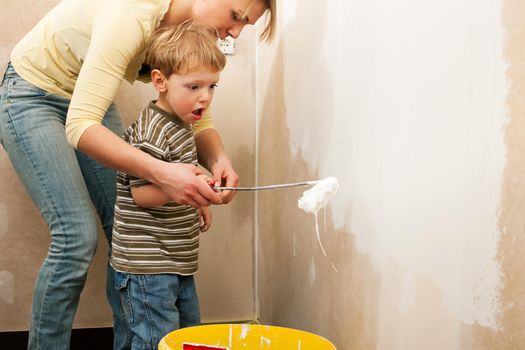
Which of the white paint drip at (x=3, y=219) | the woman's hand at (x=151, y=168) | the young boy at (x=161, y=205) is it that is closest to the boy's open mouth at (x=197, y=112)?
the young boy at (x=161, y=205)

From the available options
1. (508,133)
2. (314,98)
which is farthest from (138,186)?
(508,133)

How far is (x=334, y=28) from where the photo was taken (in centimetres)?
131

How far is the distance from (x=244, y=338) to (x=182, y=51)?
64 cm

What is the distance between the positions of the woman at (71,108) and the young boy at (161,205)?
0.21ft

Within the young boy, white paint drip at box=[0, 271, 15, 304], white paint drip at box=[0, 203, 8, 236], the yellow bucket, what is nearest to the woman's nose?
the young boy

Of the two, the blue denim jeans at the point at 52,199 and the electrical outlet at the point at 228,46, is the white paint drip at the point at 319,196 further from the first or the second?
the electrical outlet at the point at 228,46

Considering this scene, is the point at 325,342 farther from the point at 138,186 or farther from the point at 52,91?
the point at 52,91

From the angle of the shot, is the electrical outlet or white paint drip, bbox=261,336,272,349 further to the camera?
the electrical outlet

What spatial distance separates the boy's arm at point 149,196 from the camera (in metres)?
1.28

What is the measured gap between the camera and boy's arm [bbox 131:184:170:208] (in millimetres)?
1282

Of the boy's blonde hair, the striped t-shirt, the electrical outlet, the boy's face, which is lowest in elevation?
the striped t-shirt

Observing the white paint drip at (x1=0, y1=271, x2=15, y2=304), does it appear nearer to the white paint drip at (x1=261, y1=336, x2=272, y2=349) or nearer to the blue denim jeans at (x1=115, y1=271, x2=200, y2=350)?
the blue denim jeans at (x1=115, y1=271, x2=200, y2=350)

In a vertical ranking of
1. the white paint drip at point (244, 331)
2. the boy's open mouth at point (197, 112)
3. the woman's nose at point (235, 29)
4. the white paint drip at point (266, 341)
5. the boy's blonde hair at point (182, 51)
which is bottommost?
the white paint drip at point (266, 341)

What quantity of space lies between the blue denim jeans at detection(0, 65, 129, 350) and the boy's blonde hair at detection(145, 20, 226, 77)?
0.98ft
